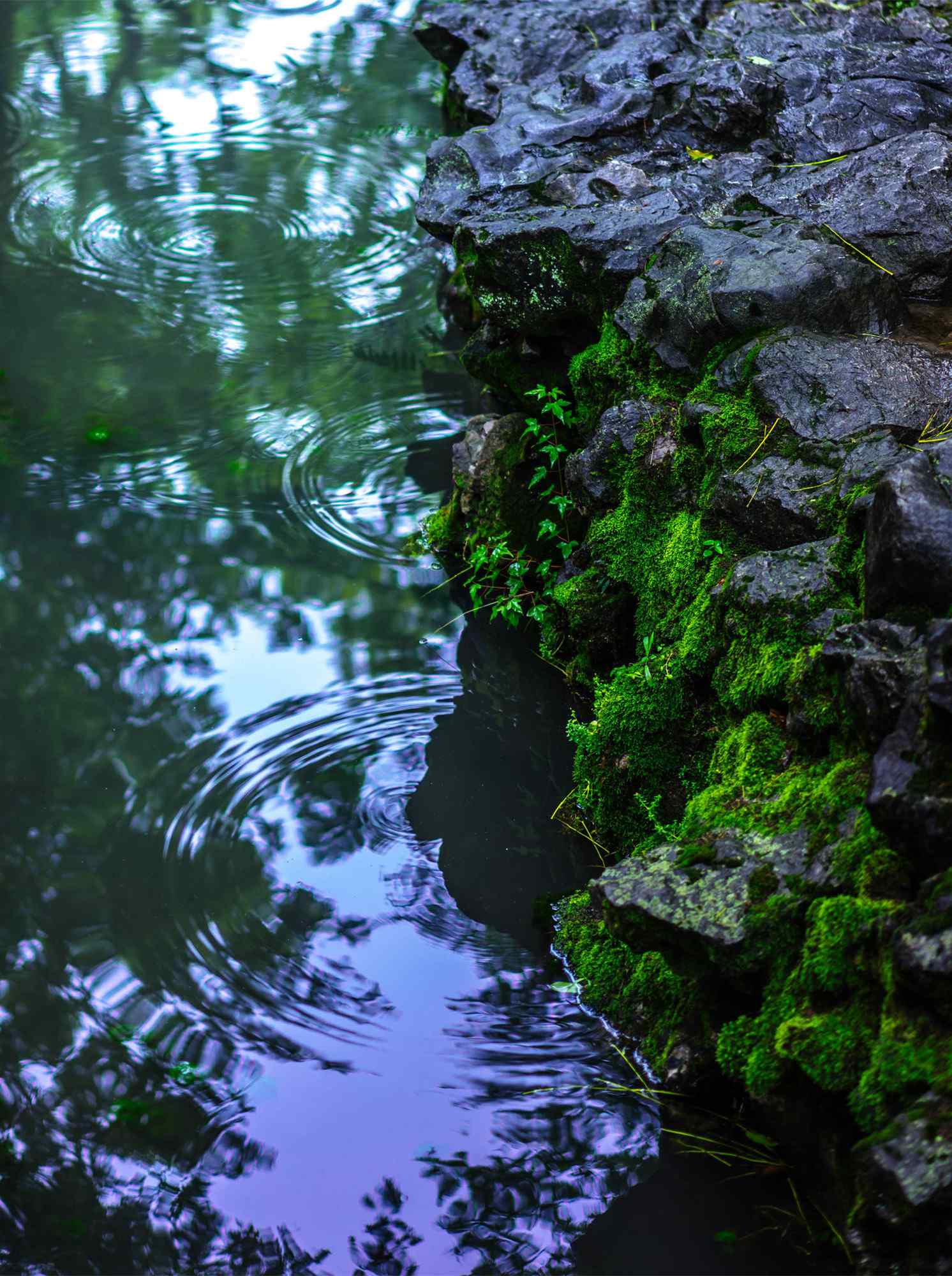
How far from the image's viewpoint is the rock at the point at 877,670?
2.64m

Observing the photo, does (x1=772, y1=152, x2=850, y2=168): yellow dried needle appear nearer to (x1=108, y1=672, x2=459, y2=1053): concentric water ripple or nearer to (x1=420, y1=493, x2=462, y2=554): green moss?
(x1=420, y1=493, x2=462, y2=554): green moss

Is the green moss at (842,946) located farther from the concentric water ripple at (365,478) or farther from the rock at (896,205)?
the concentric water ripple at (365,478)

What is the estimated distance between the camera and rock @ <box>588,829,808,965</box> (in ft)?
8.94

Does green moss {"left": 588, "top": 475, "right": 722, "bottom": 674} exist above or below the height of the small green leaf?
above

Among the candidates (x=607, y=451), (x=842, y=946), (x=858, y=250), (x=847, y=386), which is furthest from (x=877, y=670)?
(x=858, y=250)

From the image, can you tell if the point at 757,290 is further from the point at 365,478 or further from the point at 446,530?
the point at 365,478

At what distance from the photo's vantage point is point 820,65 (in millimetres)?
5191

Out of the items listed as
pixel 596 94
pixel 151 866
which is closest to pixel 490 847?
pixel 151 866

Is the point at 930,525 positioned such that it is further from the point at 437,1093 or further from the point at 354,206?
the point at 354,206

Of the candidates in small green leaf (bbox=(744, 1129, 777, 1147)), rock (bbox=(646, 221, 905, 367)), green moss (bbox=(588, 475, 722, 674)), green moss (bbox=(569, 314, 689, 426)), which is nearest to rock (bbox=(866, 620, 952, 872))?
small green leaf (bbox=(744, 1129, 777, 1147))

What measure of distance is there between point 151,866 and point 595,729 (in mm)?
1563

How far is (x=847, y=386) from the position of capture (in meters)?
3.73

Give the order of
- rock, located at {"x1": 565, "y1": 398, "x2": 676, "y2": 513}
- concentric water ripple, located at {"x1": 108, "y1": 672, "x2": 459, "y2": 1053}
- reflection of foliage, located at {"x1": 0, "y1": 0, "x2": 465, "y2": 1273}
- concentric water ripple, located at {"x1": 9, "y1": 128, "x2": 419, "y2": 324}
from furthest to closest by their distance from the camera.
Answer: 1. concentric water ripple, located at {"x1": 9, "y1": 128, "x2": 419, "y2": 324}
2. rock, located at {"x1": 565, "y1": 398, "x2": 676, "y2": 513}
3. concentric water ripple, located at {"x1": 108, "y1": 672, "x2": 459, "y2": 1053}
4. reflection of foliage, located at {"x1": 0, "y1": 0, "x2": 465, "y2": 1273}

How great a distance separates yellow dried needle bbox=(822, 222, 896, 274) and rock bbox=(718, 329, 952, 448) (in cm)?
38
